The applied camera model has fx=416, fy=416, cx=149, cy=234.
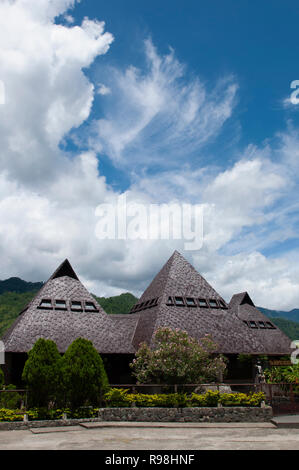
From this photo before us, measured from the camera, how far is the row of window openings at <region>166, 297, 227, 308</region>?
3125 centimetres

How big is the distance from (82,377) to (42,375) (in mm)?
1821

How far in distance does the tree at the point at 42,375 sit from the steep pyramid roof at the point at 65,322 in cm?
552

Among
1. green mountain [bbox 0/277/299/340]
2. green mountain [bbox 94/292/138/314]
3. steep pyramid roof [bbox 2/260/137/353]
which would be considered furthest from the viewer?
green mountain [bbox 94/292/138/314]

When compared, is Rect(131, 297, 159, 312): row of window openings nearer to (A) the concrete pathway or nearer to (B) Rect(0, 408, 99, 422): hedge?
(B) Rect(0, 408, 99, 422): hedge

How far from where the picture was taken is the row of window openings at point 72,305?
28.6 meters

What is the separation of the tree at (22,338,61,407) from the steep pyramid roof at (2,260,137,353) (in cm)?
552

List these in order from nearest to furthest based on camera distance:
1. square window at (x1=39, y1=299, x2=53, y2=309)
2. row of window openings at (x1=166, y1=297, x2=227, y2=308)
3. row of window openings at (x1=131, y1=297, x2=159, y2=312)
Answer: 1. square window at (x1=39, y1=299, x2=53, y2=309)
2. row of window openings at (x1=166, y1=297, x2=227, y2=308)
3. row of window openings at (x1=131, y1=297, x2=159, y2=312)

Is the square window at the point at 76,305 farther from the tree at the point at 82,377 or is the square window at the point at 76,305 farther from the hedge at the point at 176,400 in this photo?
the hedge at the point at 176,400

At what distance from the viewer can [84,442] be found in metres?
13.5

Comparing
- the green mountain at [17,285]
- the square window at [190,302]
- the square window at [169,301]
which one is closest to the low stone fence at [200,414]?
the square window at [169,301]

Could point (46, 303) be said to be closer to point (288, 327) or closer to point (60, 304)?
point (60, 304)

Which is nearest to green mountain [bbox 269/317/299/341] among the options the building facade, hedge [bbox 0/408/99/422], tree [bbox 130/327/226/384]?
the building facade

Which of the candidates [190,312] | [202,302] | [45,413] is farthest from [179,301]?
[45,413]
